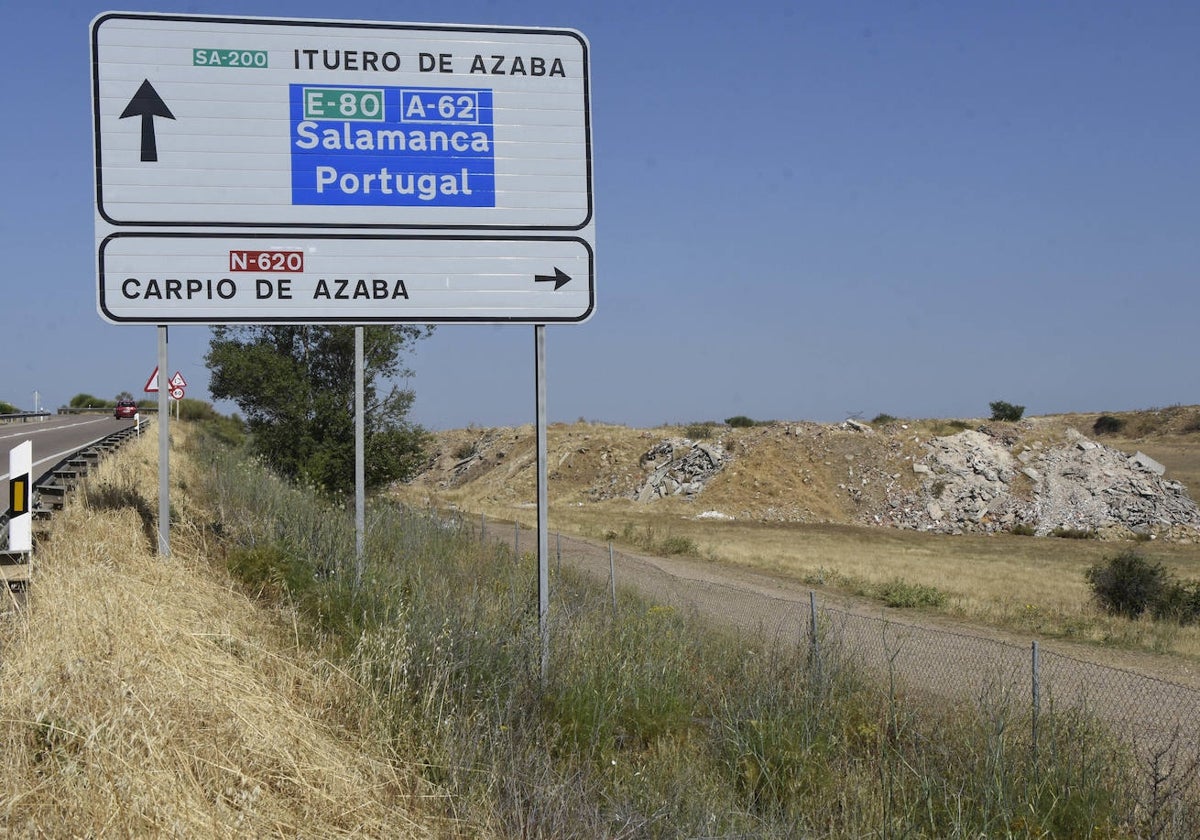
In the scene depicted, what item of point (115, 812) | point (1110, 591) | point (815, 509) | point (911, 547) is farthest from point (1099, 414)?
point (115, 812)

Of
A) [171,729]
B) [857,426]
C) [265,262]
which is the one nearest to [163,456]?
[265,262]

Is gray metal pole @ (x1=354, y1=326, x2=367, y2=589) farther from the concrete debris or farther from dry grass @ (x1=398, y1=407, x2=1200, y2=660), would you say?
the concrete debris

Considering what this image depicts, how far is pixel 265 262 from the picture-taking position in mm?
8070

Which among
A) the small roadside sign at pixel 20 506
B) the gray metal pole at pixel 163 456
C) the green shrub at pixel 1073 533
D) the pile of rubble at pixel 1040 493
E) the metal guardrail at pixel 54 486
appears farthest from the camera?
the pile of rubble at pixel 1040 493

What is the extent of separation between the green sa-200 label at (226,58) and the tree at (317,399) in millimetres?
17153

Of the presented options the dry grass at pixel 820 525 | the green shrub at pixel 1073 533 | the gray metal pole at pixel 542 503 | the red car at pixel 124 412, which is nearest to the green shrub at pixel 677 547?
the dry grass at pixel 820 525

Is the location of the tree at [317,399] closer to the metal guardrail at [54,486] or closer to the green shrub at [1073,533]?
the metal guardrail at [54,486]

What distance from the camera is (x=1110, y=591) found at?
908 inches

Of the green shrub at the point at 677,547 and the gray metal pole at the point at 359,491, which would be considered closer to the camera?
the gray metal pole at the point at 359,491

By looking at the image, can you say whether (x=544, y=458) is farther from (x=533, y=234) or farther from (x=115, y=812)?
(x=115, y=812)

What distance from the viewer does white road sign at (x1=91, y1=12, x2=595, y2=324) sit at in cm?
802

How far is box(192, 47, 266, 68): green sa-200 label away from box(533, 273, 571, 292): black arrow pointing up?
2.61m

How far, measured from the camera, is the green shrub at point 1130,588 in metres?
22.3

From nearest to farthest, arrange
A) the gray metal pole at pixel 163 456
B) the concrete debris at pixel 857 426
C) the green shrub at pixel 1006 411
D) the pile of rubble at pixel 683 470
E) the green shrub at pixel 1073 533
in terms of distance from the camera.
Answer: the gray metal pole at pixel 163 456
the green shrub at pixel 1073 533
the pile of rubble at pixel 683 470
the concrete debris at pixel 857 426
the green shrub at pixel 1006 411
